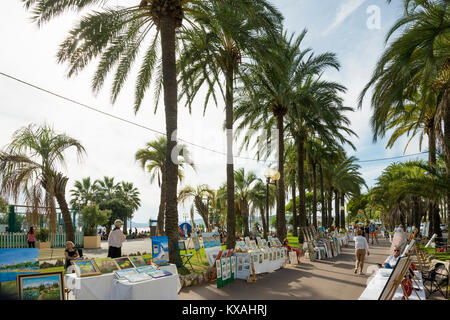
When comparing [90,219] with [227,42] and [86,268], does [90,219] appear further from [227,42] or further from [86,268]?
[86,268]

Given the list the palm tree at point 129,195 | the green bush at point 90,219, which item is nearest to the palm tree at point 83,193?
the palm tree at point 129,195

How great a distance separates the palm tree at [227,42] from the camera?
471 inches

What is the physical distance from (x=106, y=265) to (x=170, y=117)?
620 cm

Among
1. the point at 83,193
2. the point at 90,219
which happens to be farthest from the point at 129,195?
the point at 90,219

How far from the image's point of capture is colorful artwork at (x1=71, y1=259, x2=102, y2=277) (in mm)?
6374

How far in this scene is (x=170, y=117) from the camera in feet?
39.0

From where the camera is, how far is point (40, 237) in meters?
20.3

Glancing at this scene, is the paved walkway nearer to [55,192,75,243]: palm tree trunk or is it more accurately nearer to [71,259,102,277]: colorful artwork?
[71,259,102,277]: colorful artwork

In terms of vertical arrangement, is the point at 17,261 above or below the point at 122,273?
above

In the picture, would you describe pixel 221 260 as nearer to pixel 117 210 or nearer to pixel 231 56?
pixel 231 56

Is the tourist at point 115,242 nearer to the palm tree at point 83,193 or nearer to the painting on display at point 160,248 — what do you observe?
the painting on display at point 160,248

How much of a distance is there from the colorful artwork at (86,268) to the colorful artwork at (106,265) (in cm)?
11

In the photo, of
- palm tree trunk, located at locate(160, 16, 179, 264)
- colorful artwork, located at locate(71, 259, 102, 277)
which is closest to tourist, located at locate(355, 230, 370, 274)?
palm tree trunk, located at locate(160, 16, 179, 264)

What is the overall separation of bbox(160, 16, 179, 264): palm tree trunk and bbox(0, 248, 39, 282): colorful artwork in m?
4.74
